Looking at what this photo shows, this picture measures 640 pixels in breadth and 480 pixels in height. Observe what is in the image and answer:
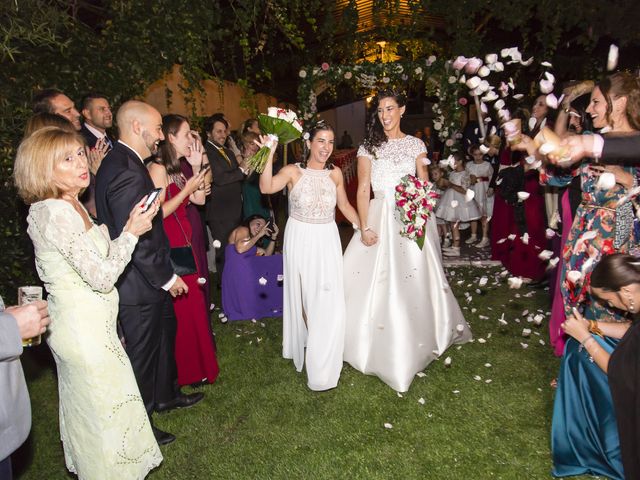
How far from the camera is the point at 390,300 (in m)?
4.35

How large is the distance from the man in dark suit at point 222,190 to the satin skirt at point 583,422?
15.2 feet

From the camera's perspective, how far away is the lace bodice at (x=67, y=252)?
7.72 feet

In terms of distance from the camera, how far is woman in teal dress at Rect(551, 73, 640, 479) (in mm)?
2863

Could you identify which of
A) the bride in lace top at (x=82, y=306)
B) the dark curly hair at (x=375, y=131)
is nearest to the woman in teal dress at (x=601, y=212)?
the dark curly hair at (x=375, y=131)

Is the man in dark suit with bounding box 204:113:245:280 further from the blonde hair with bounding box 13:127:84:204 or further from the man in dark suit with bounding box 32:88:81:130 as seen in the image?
the blonde hair with bounding box 13:127:84:204

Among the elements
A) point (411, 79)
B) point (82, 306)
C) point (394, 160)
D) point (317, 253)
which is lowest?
point (317, 253)

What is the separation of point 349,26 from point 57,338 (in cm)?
482

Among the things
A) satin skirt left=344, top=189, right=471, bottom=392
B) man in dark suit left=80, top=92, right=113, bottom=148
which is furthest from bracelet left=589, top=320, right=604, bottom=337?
man in dark suit left=80, top=92, right=113, bottom=148

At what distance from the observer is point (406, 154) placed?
177 inches

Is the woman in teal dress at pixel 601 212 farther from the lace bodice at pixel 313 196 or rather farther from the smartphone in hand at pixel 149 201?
the smartphone in hand at pixel 149 201

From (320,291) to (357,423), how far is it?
111 cm

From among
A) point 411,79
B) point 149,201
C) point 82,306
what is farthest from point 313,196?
point 411,79

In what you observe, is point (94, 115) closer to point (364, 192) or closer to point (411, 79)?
point (364, 192)

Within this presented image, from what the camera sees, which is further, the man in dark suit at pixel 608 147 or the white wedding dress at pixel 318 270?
the white wedding dress at pixel 318 270
